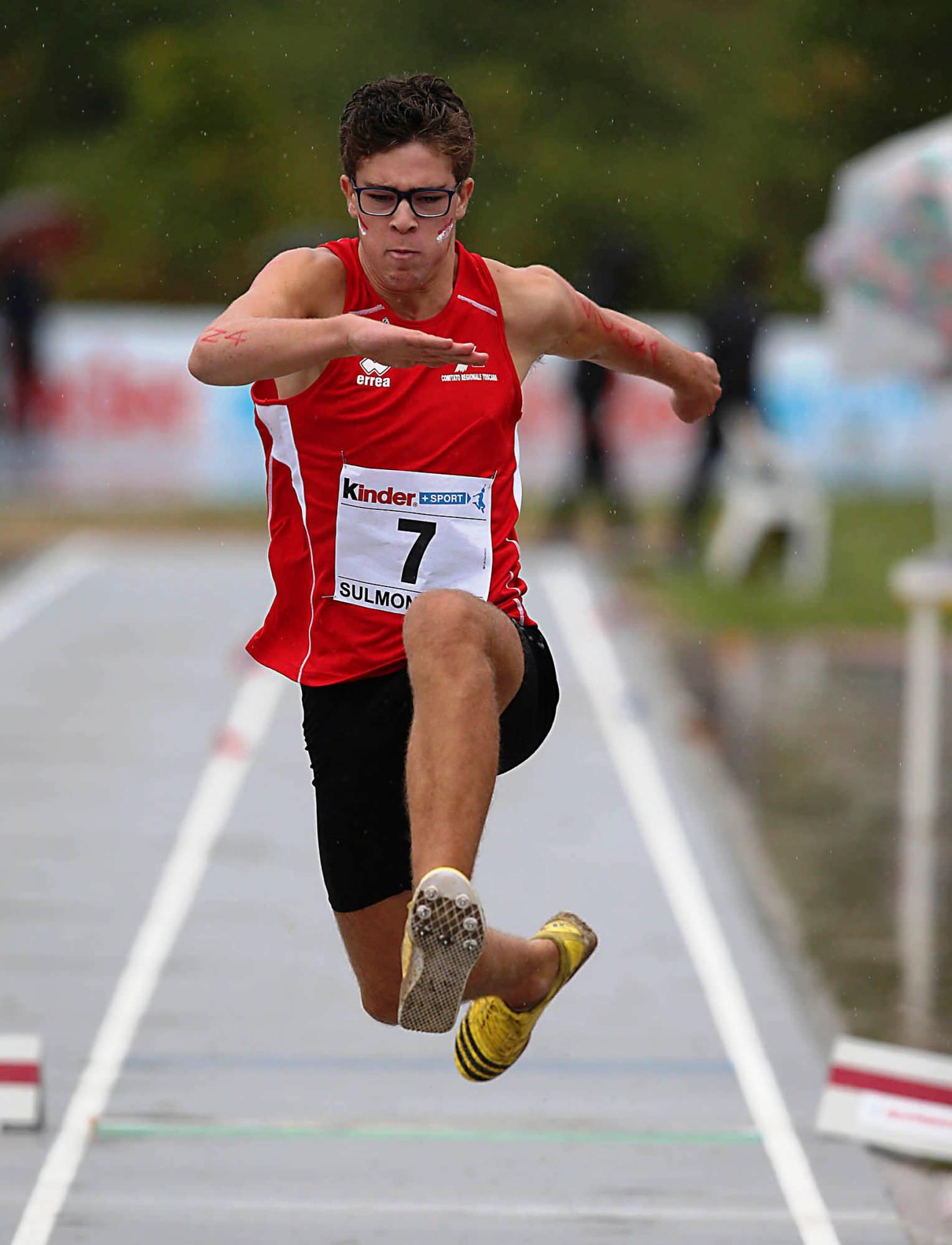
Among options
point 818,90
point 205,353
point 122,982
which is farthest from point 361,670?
point 818,90

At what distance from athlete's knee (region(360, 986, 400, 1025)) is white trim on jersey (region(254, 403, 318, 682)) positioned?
95 centimetres

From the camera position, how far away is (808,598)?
16.5 metres

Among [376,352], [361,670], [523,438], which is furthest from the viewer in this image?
[523,438]

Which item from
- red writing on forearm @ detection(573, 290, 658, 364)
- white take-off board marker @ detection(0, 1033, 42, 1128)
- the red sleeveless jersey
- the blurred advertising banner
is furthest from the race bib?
the blurred advertising banner

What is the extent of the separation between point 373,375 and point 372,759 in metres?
0.84

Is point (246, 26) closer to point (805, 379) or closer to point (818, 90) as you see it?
point (818, 90)

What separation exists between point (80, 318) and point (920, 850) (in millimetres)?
14590

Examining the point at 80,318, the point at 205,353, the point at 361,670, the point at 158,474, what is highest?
the point at 205,353

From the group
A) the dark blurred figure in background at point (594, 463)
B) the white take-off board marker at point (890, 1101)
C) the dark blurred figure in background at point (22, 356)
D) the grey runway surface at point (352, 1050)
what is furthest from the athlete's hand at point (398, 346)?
the dark blurred figure in background at point (22, 356)

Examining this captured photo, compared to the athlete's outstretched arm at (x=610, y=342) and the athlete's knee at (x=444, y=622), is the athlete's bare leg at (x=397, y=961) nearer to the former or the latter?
the athlete's knee at (x=444, y=622)

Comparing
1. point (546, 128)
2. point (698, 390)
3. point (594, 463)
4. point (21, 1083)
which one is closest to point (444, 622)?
point (698, 390)

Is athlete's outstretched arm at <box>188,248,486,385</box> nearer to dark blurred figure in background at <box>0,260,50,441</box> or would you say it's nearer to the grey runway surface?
the grey runway surface

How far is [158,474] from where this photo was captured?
21.8 meters

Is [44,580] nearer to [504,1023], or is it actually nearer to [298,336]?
[504,1023]
